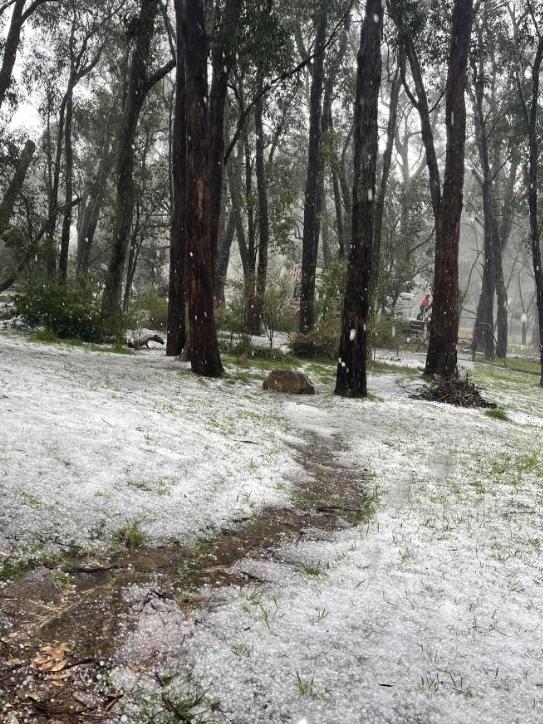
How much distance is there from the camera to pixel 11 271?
1441 cm

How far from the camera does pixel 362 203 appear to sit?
8820mm

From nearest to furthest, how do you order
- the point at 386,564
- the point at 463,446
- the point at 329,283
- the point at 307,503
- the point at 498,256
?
1. the point at 386,564
2. the point at 307,503
3. the point at 463,446
4. the point at 329,283
5. the point at 498,256

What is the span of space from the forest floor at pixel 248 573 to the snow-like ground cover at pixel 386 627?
0.03 ft

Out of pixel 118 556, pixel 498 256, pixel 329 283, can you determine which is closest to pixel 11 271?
pixel 329 283

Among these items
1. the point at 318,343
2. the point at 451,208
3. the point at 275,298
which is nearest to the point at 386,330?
the point at 318,343

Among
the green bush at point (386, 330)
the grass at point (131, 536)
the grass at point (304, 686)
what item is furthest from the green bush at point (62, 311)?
the grass at point (304, 686)

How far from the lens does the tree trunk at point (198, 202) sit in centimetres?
847

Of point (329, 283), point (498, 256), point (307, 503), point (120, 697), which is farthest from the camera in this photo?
point (498, 256)

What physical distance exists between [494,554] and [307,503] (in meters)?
1.33

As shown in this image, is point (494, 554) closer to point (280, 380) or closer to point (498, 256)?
point (280, 380)

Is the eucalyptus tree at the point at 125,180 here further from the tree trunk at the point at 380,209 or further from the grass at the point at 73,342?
the tree trunk at the point at 380,209

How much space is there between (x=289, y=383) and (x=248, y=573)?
21.0 ft

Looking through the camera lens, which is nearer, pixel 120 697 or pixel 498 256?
pixel 120 697

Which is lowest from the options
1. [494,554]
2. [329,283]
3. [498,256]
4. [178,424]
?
[494,554]
